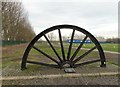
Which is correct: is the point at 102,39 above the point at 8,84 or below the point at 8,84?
below

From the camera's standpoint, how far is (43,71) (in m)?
9.34

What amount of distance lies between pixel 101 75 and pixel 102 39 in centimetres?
10790

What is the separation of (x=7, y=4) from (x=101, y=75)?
98.8 feet

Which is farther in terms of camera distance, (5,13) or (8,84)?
Result: (5,13)

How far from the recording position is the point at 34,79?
8211mm

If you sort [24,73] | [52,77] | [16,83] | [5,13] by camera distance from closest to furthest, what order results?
[16,83] < [52,77] < [24,73] < [5,13]

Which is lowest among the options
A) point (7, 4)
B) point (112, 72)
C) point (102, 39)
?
point (102, 39)

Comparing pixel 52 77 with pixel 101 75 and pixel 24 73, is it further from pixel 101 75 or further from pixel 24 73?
pixel 101 75

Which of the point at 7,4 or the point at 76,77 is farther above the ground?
the point at 7,4

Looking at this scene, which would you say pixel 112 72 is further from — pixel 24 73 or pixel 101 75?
pixel 24 73

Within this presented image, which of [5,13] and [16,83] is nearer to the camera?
[16,83]

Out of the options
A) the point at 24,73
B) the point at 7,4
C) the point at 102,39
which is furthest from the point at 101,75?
the point at 102,39

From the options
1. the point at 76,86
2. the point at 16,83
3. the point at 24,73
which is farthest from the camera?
the point at 24,73

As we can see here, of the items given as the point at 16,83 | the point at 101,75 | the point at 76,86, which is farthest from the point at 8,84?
the point at 101,75
